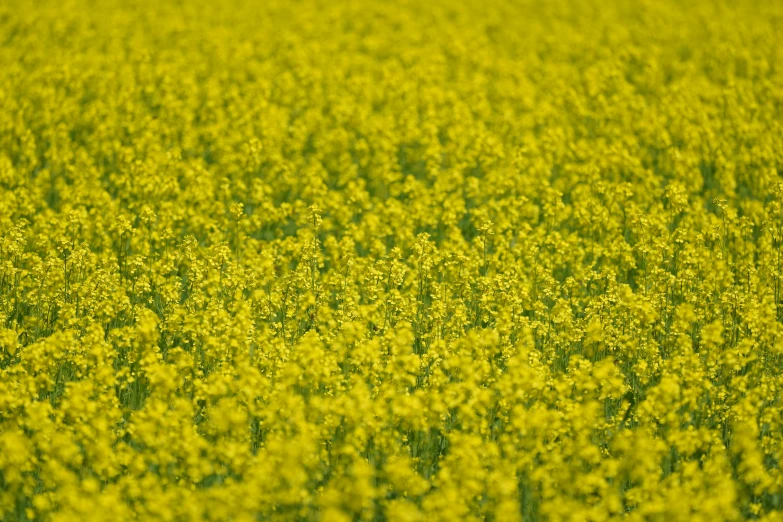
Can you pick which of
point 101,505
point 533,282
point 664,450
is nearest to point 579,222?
point 533,282

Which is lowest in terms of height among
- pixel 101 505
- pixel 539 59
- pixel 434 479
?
pixel 434 479

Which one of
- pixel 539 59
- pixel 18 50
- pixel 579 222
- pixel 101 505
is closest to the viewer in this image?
pixel 101 505

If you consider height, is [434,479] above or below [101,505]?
below

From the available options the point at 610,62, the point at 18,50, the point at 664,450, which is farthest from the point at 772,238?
the point at 18,50

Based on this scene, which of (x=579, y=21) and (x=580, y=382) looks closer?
(x=580, y=382)

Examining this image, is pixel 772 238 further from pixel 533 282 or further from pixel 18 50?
pixel 18 50

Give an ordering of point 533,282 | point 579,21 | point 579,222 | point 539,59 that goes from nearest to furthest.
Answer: point 533,282, point 579,222, point 539,59, point 579,21

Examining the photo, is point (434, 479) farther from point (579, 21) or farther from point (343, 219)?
point (579, 21)
